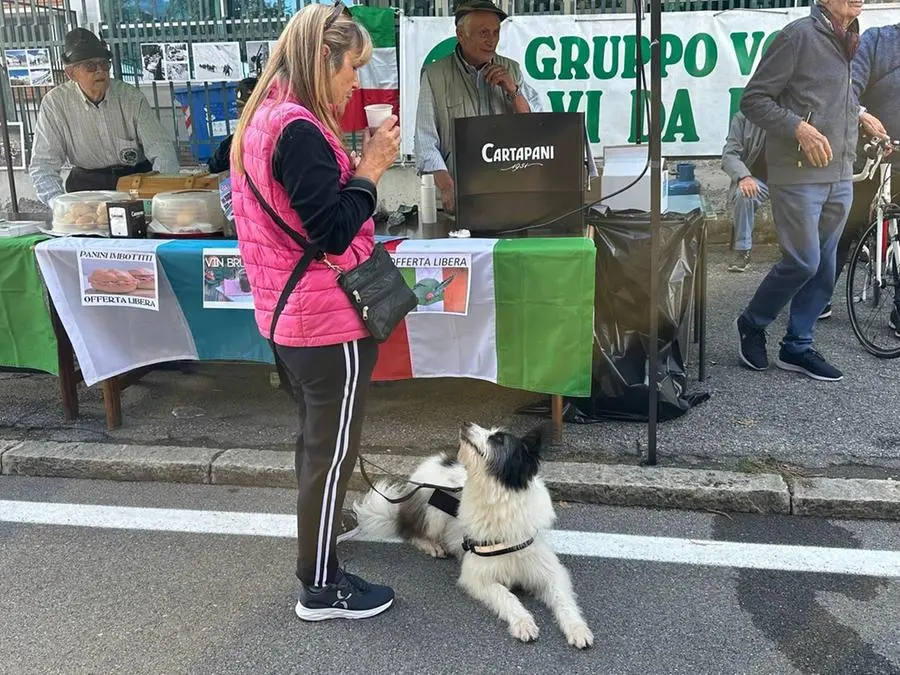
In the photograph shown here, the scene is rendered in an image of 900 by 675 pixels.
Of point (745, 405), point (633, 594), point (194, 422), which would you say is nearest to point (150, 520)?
point (194, 422)

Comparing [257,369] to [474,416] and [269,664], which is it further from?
[269,664]

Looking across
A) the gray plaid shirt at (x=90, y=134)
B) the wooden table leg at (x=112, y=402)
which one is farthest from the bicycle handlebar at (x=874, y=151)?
the gray plaid shirt at (x=90, y=134)

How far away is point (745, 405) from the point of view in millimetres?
4230

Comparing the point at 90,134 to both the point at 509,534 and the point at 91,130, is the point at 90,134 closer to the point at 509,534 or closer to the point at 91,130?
the point at 91,130

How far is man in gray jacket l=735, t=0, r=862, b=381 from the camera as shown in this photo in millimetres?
4188

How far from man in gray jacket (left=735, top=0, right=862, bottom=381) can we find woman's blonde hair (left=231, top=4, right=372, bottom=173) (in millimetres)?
2885

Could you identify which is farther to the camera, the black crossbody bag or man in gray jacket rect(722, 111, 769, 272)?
man in gray jacket rect(722, 111, 769, 272)

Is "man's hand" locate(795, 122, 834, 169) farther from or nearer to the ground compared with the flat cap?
nearer to the ground

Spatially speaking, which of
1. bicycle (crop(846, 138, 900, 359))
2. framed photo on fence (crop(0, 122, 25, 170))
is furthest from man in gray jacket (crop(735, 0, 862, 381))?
framed photo on fence (crop(0, 122, 25, 170))

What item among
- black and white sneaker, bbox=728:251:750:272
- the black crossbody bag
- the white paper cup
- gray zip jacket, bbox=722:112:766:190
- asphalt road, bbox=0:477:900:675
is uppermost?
the white paper cup

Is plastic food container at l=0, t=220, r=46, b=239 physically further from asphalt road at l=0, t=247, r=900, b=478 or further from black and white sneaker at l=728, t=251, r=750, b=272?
black and white sneaker at l=728, t=251, r=750, b=272

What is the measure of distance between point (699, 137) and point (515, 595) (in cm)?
654

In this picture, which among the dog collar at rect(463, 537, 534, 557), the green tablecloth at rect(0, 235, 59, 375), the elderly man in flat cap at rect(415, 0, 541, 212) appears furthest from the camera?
the elderly man in flat cap at rect(415, 0, 541, 212)

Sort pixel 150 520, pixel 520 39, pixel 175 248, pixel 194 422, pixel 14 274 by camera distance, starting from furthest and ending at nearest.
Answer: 1. pixel 520 39
2. pixel 194 422
3. pixel 14 274
4. pixel 175 248
5. pixel 150 520
